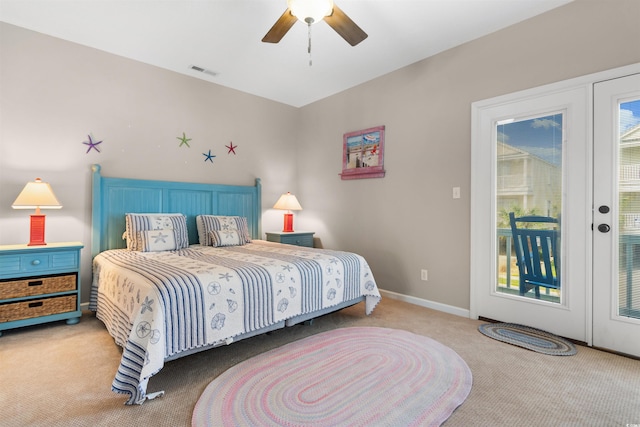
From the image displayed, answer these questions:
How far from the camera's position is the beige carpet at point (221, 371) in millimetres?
1559

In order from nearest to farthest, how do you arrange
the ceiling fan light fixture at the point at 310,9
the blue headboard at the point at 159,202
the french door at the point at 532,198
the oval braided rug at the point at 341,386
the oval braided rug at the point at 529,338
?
the oval braided rug at the point at 341,386, the ceiling fan light fixture at the point at 310,9, the oval braided rug at the point at 529,338, the french door at the point at 532,198, the blue headboard at the point at 159,202

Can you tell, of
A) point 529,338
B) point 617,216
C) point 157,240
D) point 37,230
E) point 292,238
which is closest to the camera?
point 617,216

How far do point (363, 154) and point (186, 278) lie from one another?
9.21ft

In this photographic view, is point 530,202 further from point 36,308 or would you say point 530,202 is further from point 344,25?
point 36,308

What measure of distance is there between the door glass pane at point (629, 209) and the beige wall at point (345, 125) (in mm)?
455

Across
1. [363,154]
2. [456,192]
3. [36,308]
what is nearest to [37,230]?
[36,308]

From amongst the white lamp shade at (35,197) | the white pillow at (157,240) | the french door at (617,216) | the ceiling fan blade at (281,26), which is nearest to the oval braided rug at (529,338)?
the french door at (617,216)

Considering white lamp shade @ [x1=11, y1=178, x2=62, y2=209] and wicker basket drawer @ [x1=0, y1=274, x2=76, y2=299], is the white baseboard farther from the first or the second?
white lamp shade @ [x1=11, y1=178, x2=62, y2=209]

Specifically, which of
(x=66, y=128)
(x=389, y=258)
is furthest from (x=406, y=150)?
(x=66, y=128)

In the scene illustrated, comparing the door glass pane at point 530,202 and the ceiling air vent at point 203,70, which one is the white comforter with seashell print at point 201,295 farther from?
the ceiling air vent at point 203,70

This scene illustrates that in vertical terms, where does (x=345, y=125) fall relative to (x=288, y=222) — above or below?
above

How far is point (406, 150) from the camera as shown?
3602mm

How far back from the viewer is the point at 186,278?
75.4 inches

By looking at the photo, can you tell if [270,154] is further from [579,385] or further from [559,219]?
[579,385]
